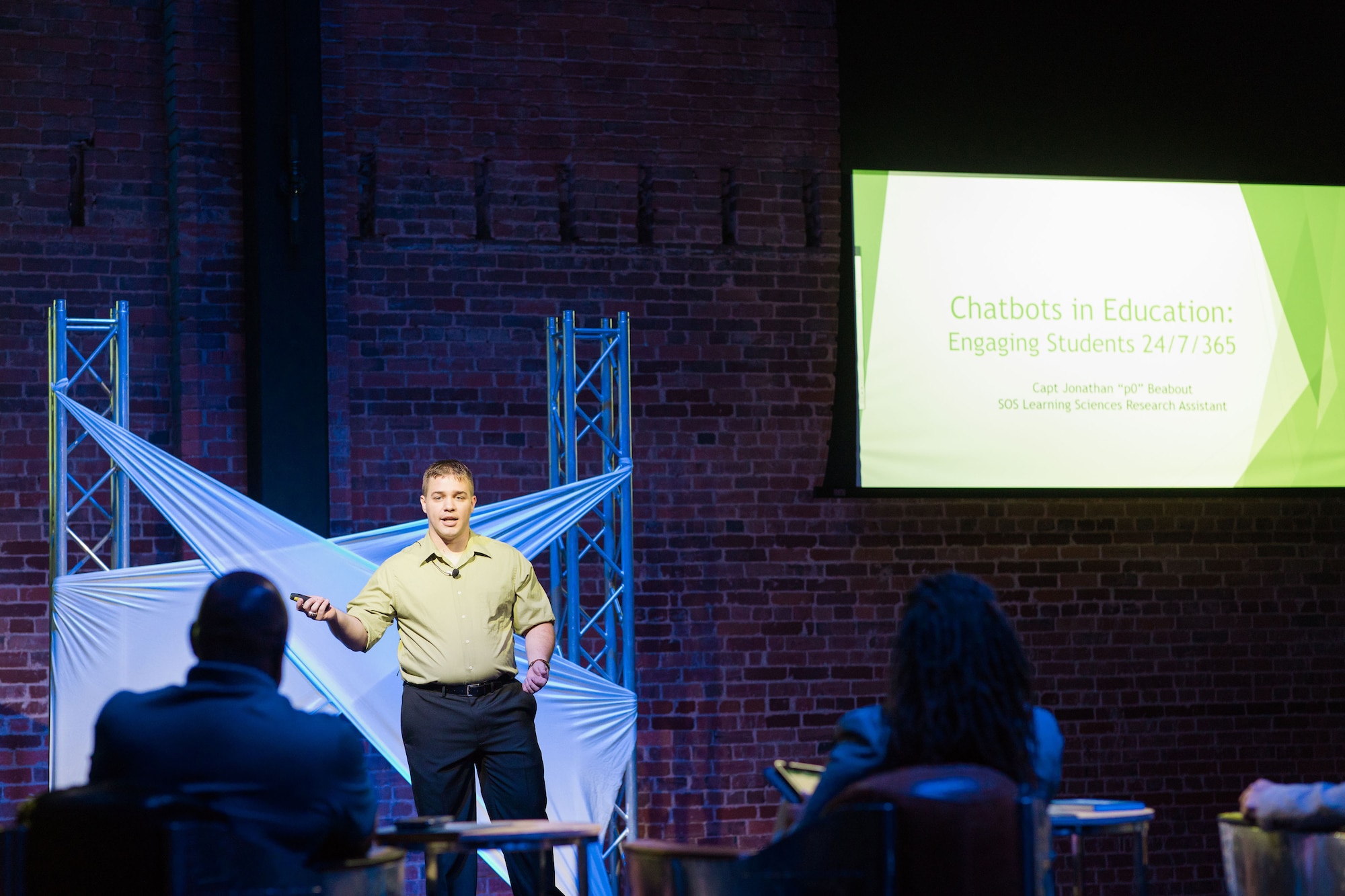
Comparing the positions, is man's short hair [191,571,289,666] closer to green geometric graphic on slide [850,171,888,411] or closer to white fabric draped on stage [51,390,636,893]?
white fabric draped on stage [51,390,636,893]

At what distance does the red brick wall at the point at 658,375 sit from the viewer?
219 inches

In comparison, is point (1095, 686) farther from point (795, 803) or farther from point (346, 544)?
point (795, 803)

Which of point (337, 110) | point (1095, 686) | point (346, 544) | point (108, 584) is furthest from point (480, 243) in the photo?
point (1095, 686)

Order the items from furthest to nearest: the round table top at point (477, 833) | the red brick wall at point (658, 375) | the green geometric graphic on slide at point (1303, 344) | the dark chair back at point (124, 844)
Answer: the green geometric graphic on slide at point (1303, 344)
the red brick wall at point (658, 375)
the round table top at point (477, 833)
the dark chair back at point (124, 844)

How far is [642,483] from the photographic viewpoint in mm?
5922

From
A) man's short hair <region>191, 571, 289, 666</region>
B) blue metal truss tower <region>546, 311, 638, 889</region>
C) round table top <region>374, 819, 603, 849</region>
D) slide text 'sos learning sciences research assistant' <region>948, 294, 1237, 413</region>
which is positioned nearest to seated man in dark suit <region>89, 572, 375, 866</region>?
man's short hair <region>191, 571, 289, 666</region>

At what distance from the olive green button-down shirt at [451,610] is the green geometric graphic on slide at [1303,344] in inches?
137

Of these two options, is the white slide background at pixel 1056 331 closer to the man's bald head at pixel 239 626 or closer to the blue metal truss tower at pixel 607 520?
the blue metal truss tower at pixel 607 520

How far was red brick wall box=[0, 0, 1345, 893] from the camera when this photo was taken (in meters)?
5.57

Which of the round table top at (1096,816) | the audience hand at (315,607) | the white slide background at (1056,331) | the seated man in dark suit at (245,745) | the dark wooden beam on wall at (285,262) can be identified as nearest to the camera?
the seated man in dark suit at (245,745)

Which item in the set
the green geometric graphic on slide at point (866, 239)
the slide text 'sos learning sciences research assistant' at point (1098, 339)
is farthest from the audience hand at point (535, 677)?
the slide text 'sos learning sciences research assistant' at point (1098, 339)

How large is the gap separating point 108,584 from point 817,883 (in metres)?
2.81

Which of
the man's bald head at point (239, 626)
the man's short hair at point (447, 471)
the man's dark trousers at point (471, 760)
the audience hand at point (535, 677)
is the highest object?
the man's short hair at point (447, 471)

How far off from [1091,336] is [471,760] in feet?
11.1
